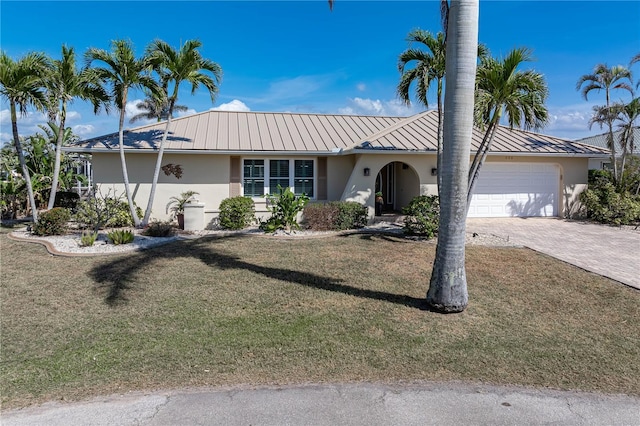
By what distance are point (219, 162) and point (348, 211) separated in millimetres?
5523

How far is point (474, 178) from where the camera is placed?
11.1m

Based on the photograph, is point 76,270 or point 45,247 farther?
point 45,247

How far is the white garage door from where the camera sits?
16828 mm

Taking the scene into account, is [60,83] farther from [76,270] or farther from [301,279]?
[301,279]

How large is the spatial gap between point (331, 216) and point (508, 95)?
6.48 metres

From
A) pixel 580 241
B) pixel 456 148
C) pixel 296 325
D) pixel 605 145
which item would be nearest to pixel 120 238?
pixel 296 325

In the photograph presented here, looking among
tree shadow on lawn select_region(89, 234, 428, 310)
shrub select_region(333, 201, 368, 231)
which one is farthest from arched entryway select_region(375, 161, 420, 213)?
tree shadow on lawn select_region(89, 234, 428, 310)


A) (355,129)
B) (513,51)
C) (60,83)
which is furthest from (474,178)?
(60,83)

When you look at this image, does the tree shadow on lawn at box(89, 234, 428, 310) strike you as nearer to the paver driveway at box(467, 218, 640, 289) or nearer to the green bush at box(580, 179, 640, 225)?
the paver driveway at box(467, 218, 640, 289)

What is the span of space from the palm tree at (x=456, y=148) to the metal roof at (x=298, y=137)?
847 cm

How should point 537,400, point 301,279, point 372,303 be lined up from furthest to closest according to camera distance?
point 301,279 < point 372,303 < point 537,400

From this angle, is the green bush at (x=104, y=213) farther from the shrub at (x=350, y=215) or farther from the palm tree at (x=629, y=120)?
the palm tree at (x=629, y=120)

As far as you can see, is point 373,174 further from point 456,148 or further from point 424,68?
point 456,148

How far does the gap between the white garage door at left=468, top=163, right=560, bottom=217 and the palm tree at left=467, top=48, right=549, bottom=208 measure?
18.6 ft
